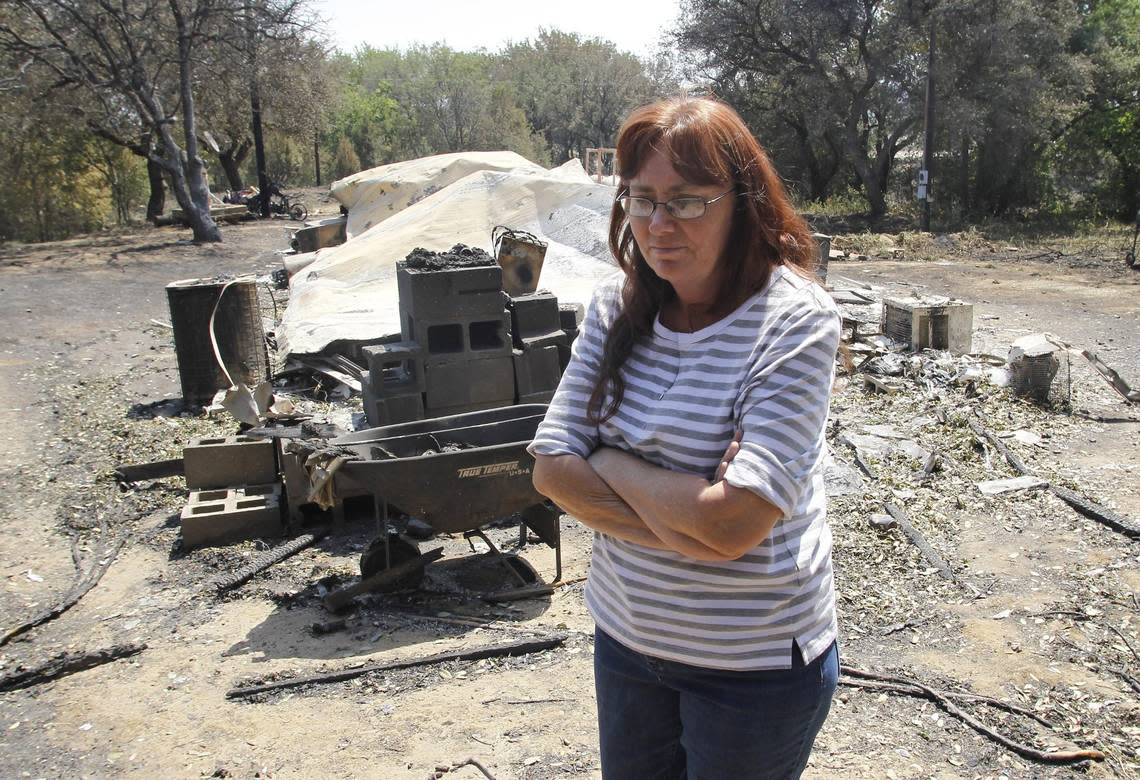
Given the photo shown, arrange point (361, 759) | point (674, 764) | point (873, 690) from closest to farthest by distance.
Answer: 1. point (674, 764)
2. point (361, 759)
3. point (873, 690)

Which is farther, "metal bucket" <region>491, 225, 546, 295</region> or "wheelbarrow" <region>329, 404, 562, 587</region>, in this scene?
"metal bucket" <region>491, 225, 546, 295</region>

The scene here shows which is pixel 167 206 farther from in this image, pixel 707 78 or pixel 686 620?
pixel 686 620

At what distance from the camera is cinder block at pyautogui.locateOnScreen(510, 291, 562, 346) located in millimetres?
7156

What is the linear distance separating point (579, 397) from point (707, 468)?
1.08 feet

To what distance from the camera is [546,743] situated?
349 cm

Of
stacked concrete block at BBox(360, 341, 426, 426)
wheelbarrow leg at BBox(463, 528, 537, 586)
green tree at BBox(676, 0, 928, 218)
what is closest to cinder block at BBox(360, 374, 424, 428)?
stacked concrete block at BBox(360, 341, 426, 426)

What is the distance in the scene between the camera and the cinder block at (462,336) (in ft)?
22.2

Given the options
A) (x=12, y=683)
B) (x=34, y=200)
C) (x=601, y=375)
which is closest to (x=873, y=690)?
(x=601, y=375)

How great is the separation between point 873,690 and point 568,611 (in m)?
1.52

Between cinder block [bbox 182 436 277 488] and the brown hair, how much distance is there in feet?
15.7

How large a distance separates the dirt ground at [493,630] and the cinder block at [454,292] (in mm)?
1694

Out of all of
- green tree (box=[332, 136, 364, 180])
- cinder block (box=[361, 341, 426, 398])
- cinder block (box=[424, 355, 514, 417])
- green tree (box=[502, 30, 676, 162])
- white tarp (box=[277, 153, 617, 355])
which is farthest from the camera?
green tree (box=[502, 30, 676, 162])

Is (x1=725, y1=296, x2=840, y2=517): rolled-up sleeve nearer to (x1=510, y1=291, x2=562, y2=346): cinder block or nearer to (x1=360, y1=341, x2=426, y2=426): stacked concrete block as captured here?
(x1=360, y1=341, x2=426, y2=426): stacked concrete block

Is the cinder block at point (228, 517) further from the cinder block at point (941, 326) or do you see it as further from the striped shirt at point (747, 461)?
the cinder block at point (941, 326)
